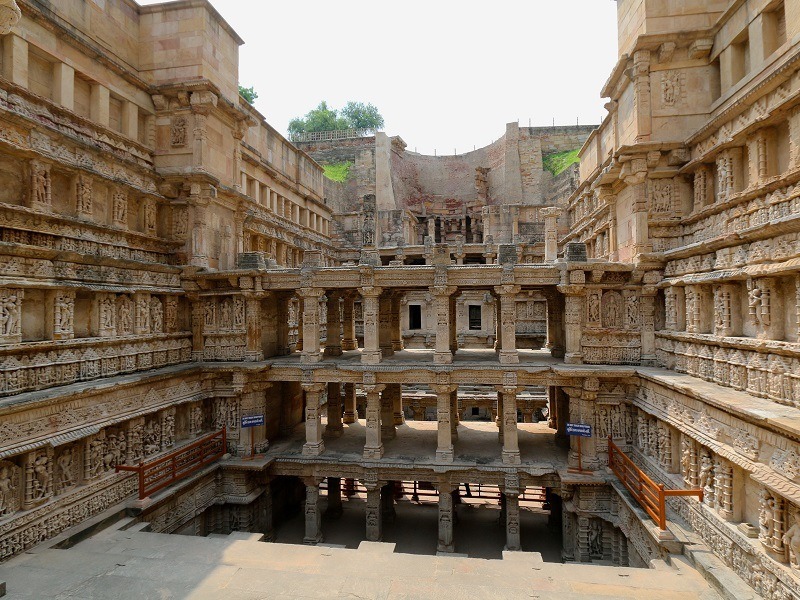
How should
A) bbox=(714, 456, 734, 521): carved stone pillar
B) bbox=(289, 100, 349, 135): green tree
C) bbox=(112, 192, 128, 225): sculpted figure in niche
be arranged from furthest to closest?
bbox=(289, 100, 349, 135): green tree → bbox=(112, 192, 128, 225): sculpted figure in niche → bbox=(714, 456, 734, 521): carved stone pillar

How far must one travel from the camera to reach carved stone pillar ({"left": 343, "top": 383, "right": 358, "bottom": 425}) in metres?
18.7

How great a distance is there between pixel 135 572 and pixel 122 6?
620 inches

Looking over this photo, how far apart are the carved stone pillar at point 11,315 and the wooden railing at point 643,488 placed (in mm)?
13217

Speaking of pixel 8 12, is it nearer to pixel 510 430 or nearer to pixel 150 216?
pixel 150 216

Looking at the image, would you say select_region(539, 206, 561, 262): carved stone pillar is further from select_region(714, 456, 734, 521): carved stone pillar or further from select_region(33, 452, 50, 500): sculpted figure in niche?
select_region(33, 452, 50, 500): sculpted figure in niche

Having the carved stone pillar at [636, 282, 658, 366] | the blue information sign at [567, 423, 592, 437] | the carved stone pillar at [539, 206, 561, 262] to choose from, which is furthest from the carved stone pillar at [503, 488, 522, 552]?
the carved stone pillar at [539, 206, 561, 262]

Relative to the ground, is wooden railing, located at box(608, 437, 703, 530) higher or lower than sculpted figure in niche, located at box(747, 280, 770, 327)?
lower

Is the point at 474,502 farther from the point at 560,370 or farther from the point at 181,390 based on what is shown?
the point at 181,390

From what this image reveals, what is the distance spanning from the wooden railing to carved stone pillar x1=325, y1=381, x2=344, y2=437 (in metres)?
9.24

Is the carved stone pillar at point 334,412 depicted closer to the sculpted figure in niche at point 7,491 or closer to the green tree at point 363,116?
the sculpted figure in niche at point 7,491

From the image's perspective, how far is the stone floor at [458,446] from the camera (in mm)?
13422

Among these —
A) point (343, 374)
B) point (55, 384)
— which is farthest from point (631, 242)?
point (55, 384)

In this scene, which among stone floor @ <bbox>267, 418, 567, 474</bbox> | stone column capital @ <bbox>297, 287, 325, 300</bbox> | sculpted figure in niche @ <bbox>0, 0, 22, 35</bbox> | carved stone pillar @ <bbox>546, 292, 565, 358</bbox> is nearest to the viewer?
sculpted figure in niche @ <bbox>0, 0, 22, 35</bbox>

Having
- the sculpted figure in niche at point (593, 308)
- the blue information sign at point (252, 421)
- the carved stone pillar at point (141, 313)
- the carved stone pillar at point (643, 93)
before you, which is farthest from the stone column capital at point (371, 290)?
the carved stone pillar at point (643, 93)
